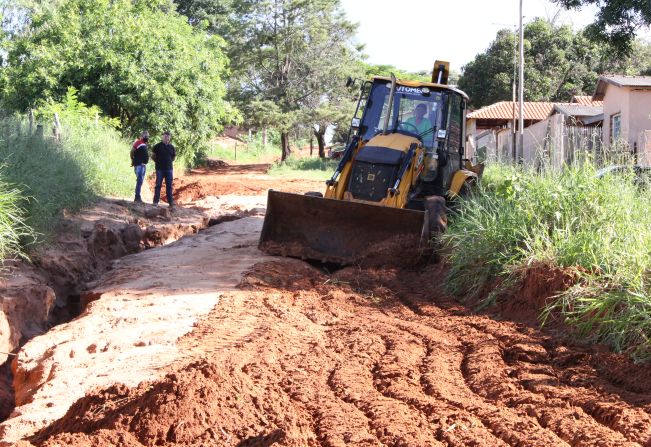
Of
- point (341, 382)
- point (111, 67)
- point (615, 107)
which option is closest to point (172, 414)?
point (341, 382)

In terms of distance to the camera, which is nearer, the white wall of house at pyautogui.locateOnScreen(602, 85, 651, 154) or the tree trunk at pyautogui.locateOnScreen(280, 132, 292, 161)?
the white wall of house at pyautogui.locateOnScreen(602, 85, 651, 154)

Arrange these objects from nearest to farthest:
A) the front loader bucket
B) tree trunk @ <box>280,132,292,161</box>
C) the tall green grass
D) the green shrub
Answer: the tall green grass, the green shrub, the front loader bucket, tree trunk @ <box>280,132,292,161</box>

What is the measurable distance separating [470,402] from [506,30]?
44946mm

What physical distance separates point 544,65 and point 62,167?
37520mm

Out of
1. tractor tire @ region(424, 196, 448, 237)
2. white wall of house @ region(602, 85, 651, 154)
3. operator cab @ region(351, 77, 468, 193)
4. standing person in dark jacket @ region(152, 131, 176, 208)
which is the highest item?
white wall of house @ region(602, 85, 651, 154)

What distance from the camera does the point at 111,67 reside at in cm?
2531

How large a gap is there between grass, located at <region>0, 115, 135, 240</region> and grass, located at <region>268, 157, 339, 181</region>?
14566mm

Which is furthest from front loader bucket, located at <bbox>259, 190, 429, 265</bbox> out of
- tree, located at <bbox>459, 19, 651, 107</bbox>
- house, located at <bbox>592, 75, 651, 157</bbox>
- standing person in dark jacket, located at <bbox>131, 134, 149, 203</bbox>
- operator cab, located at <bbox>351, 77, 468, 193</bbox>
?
tree, located at <bbox>459, 19, 651, 107</bbox>

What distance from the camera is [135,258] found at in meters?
12.6

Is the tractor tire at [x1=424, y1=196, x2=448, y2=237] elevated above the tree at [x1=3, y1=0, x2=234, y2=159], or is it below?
below

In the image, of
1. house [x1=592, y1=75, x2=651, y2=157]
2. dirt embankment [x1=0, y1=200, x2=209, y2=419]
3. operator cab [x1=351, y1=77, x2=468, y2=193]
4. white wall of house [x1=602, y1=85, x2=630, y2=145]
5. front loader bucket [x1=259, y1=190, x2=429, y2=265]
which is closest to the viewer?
dirt embankment [x1=0, y1=200, x2=209, y2=419]

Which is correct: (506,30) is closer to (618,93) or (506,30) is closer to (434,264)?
(618,93)

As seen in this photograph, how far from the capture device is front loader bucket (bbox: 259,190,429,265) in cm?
1087

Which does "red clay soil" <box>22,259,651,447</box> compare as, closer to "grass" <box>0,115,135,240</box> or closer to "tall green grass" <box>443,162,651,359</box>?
"tall green grass" <box>443,162,651,359</box>
